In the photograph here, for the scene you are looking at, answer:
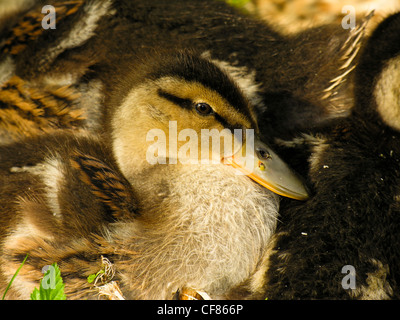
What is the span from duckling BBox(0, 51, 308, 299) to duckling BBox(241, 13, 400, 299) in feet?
0.37

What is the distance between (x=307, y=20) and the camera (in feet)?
7.85

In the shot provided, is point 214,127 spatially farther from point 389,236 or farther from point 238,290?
point 389,236

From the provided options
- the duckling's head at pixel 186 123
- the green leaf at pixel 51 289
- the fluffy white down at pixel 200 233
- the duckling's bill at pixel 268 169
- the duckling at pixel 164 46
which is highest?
the duckling at pixel 164 46

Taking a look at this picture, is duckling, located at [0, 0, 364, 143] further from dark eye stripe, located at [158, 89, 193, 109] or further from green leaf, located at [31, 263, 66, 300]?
green leaf, located at [31, 263, 66, 300]

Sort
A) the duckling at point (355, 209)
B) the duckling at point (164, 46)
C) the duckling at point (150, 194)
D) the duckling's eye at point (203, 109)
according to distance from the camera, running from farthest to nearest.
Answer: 1. the duckling at point (164, 46)
2. the duckling's eye at point (203, 109)
3. the duckling at point (150, 194)
4. the duckling at point (355, 209)

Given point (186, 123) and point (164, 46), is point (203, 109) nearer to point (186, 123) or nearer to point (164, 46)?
point (186, 123)

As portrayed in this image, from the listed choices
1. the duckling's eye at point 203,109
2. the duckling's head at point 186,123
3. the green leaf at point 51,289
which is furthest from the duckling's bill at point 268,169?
the green leaf at point 51,289

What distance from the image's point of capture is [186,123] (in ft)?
6.81

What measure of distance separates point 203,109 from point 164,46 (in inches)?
15.6

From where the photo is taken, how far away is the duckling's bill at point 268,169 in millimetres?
1986

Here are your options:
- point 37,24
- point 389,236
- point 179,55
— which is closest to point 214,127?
point 179,55

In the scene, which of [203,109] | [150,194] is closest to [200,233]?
[150,194]

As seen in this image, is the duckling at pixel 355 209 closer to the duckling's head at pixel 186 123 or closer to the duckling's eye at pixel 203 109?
the duckling's head at pixel 186 123
